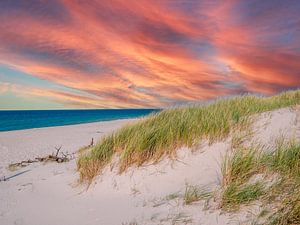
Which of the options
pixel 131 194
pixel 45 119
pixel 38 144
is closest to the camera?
pixel 131 194

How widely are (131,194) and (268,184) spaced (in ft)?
6.93

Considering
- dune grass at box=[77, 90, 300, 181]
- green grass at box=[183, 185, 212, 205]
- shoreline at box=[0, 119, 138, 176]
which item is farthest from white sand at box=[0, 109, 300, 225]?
shoreline at box=[0, 119, 138, 176]

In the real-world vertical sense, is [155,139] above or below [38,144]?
above

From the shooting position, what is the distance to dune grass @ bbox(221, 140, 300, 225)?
11.7 feet

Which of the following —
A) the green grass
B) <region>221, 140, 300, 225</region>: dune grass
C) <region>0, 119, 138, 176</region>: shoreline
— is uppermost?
<region>221, 140, 300, 225</region>: dune grass

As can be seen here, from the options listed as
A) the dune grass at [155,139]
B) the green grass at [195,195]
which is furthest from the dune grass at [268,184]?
the dune grass at [155,139]

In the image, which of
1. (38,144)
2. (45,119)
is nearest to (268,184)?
(38,144)

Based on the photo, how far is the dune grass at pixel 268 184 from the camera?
3.57 meters

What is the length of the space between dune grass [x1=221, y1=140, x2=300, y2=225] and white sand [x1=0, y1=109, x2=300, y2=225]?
0.87 feet

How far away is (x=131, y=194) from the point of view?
5.20m

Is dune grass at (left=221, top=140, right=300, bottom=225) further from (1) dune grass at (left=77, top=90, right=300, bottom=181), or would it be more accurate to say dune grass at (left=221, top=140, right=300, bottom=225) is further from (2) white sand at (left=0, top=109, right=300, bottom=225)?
(1) dune grass at (left=77, top=90, right=300, bottom=181)

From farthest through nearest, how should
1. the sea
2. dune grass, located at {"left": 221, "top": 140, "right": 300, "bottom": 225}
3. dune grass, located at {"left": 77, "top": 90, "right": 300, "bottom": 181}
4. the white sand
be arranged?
the sea, dune grass, located at {"left": 77, "top": 90, "right": 300, "bottom": 181}, the white sand, dune grass, located at {"left": 221, "top": 140, "right": 300, "bottom": 225}

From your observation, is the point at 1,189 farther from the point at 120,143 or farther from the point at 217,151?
the point at 217,151

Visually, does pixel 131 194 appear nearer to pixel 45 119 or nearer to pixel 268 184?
pixel 268 184
